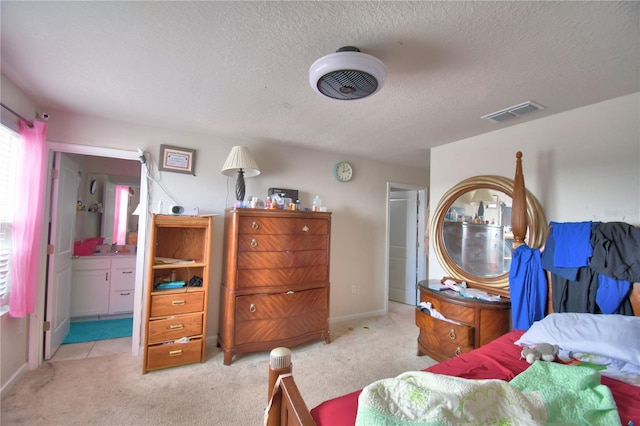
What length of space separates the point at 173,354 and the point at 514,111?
358 centimetres

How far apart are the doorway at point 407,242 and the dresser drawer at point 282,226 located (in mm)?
1679

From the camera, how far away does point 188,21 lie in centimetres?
134

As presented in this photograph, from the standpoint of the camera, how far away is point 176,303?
249cm

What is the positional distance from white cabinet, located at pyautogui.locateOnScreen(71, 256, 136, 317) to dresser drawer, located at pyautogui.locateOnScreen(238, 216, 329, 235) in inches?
83.2

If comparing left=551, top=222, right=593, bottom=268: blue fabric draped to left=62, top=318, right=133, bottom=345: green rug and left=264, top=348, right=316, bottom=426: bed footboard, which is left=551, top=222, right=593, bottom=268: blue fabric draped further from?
left=62, top=318, right=133, bottom=345: green rug

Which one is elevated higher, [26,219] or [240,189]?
[240,189]

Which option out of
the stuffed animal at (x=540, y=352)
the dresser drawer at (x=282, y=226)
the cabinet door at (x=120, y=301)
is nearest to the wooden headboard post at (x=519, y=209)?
the stuffed animal at (x=540, y=352)

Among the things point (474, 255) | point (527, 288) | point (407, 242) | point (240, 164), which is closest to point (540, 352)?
point (527, 288)

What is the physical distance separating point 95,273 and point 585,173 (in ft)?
17.1

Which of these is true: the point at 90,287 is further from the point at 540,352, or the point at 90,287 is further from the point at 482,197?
the point at 482,197

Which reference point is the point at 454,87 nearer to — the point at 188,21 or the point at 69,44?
the point at 188,21

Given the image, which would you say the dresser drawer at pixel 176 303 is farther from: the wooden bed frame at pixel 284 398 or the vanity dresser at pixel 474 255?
the vanity dresser at pixel 474 255

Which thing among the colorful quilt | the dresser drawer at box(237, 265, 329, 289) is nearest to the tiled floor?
the dresser drawer at box(237, 265, 329, 289)

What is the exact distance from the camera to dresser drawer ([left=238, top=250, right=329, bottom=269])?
106 inches
